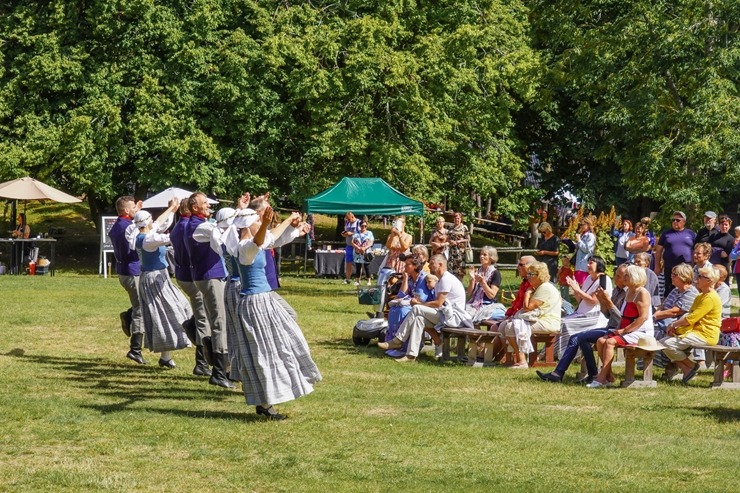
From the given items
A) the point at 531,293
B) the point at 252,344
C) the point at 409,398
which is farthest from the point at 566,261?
the point at 252,344

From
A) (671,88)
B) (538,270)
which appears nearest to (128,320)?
(538,270)

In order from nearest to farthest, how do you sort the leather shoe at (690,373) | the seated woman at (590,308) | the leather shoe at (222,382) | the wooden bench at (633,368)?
the leather shoe at (222,382) < the wooden bench at (633,368) < the leather shoe at (690,373) < the seated woman at (590,308)

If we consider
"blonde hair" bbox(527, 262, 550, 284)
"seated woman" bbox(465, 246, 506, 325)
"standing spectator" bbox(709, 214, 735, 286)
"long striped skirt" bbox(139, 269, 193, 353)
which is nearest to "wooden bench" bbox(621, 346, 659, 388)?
"blonde hair" bbox(527, 262, 550, 284)

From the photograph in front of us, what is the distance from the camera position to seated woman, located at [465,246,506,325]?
15.3m

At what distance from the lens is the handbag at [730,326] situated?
12945 millimetres

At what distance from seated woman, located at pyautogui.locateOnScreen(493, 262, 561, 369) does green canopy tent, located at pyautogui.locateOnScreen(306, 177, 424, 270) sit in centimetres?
1293

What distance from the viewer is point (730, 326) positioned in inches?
510

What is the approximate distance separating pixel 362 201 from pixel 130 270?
1356cm

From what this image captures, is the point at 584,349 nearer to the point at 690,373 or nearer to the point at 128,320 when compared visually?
the point at 690,373

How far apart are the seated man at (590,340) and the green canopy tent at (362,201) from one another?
A: 1393 centimetres

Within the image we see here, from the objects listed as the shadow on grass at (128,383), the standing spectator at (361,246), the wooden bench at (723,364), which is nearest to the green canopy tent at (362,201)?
the standing spectator at (361,246)

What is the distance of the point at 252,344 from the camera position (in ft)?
32.3

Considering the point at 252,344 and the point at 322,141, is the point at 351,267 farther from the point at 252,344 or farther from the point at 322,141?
the point at 252,344

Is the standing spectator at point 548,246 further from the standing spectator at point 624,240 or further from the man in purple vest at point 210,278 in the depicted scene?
the man in purple vest at point 210,278
